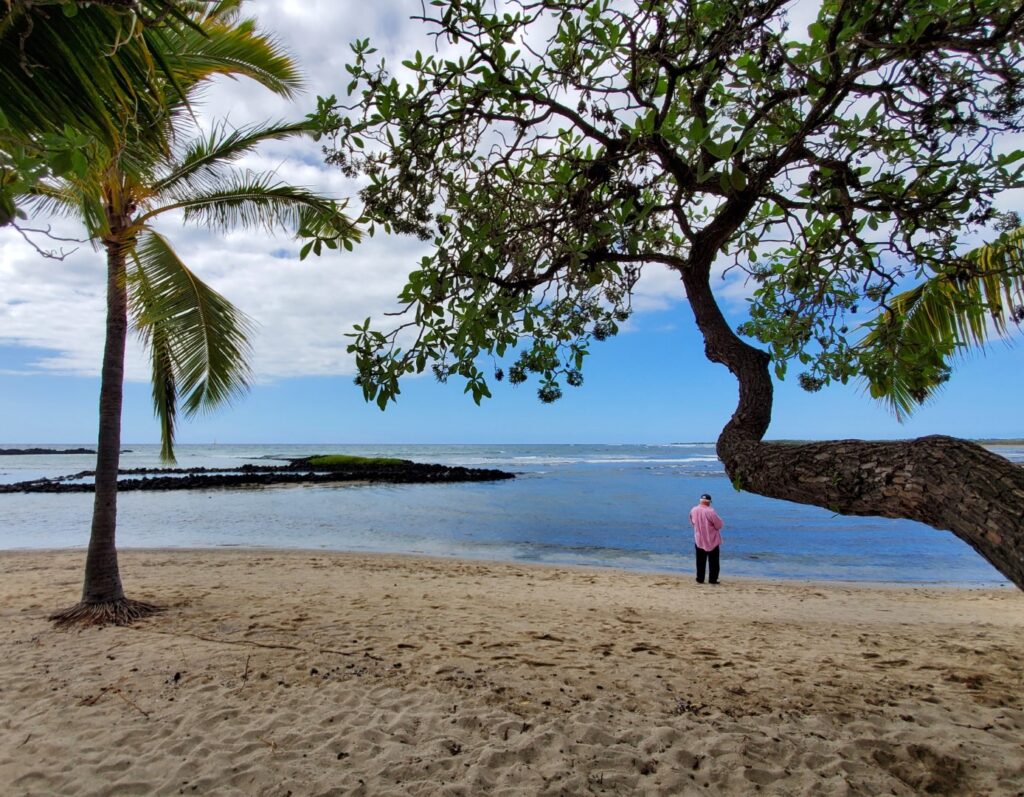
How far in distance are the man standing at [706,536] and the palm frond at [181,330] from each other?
6.78 m

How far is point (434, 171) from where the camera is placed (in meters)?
3.41

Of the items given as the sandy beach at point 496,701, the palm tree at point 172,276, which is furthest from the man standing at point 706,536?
the palm tree at point 172,276

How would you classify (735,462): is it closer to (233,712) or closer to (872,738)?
(872,738)

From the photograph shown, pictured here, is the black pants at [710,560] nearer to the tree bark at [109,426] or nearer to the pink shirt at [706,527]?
the pink shirt at [706,527]

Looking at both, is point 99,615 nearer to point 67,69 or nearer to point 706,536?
point 67,69

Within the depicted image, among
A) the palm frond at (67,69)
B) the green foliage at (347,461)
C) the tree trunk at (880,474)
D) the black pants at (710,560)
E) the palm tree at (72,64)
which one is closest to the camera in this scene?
the tree trunk at (880,474)

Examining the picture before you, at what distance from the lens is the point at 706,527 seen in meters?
9.31

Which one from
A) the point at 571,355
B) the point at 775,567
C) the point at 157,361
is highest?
the point at 157,361

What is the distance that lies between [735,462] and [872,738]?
6.68ft

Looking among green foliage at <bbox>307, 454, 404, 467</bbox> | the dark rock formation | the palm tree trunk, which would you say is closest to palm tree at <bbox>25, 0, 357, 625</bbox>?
the palm tree trunk

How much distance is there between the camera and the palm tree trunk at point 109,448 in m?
5.77

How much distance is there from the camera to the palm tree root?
18.4 feet

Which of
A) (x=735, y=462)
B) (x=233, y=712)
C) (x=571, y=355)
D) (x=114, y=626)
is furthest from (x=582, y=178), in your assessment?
(x=114, y=626)

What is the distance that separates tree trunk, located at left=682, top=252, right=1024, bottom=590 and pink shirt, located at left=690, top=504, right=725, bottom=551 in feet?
22.7
